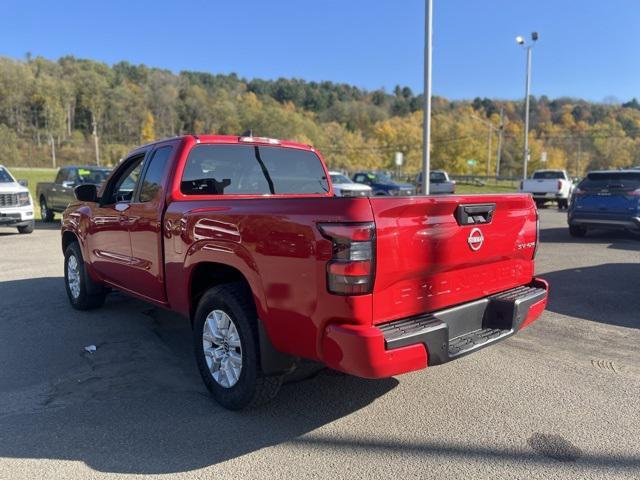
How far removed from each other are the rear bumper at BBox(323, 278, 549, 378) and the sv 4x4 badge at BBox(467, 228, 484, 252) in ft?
1.23

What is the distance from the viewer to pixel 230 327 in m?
3.56

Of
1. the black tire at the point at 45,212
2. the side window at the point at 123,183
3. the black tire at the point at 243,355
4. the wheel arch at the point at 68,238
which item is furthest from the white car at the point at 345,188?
the black tire at the point at 243,355

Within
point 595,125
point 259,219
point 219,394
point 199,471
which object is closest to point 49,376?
point 219,394

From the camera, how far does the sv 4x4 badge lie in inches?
130

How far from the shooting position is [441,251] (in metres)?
3.12

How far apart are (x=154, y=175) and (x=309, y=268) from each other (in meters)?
2.35

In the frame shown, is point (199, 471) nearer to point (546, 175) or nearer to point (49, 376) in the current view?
point (49, 376)

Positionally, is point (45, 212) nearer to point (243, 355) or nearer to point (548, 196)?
point (243, 355)

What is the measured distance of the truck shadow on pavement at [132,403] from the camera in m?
3.12

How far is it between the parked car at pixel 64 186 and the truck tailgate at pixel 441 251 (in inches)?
576

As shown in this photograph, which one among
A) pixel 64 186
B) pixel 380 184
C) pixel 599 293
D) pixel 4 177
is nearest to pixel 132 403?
pixel 599 293

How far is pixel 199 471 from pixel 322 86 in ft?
524

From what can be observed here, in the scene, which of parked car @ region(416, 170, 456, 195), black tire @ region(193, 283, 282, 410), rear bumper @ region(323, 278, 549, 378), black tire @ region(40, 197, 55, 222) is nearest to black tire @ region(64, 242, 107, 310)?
black tire @ region(193, 283, 282, 410)

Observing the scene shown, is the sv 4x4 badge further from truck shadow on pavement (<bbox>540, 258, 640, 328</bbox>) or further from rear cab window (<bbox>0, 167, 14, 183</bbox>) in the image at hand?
rear cab window (<bbox>0, 167, 14, 183</bbox>)
